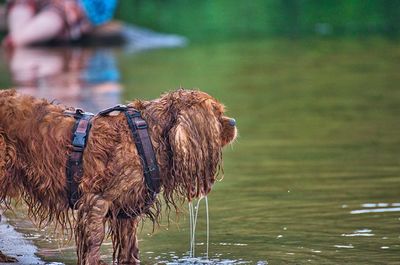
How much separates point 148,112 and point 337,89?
1033cm

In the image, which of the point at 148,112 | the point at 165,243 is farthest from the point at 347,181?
the point at 148,112

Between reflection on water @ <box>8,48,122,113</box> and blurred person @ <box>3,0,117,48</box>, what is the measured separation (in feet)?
1.28

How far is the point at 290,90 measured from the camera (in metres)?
16.9

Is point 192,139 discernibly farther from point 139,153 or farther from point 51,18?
point 51,18

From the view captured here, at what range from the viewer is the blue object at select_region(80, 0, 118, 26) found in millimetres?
24797

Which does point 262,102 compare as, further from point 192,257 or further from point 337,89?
point 192,257

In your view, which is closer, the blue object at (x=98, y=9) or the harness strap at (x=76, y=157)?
the harness strap at (x=76, y=157)

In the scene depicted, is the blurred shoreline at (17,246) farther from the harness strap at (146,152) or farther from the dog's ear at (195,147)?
the dog's ear at (195,147)

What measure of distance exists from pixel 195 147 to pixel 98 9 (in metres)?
18.7

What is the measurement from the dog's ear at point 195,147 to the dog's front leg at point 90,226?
48 cm

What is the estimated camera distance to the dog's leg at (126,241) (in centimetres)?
705

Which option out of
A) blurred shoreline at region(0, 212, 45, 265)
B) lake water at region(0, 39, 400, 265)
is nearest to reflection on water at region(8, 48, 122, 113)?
lake water at region(0, 39, 400, 265)

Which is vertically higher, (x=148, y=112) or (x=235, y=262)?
(x=148, y=112)

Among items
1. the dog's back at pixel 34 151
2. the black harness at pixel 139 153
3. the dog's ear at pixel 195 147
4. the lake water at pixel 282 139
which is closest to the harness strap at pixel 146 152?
the black harness at pixel 139 153
